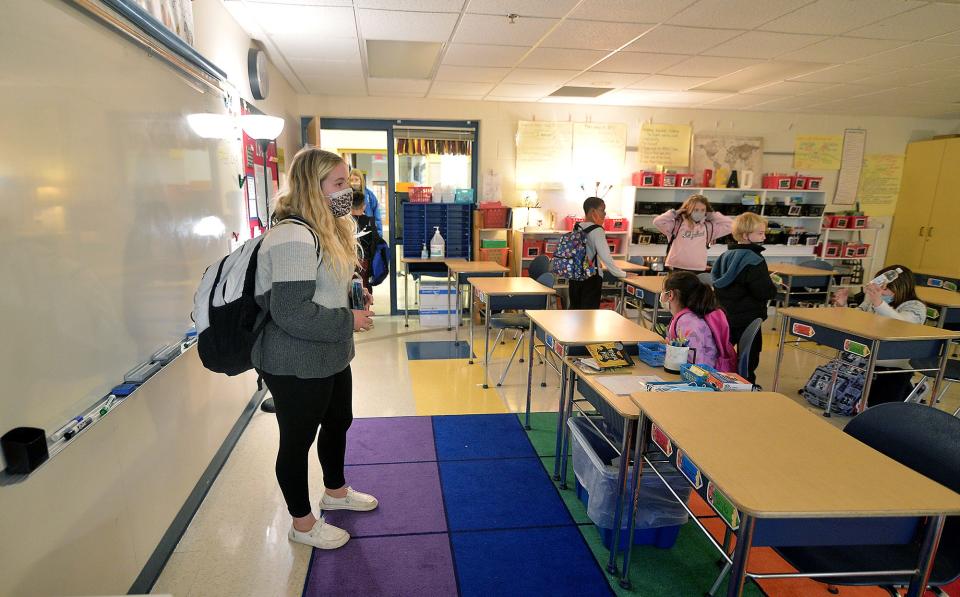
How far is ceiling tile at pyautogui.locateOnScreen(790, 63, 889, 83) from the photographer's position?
4.36m

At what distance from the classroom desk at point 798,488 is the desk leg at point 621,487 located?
26cm

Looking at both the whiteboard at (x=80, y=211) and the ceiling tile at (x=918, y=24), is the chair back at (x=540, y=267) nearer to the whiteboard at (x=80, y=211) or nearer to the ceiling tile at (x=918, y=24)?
the ceiling tile at (x=918, y=24)

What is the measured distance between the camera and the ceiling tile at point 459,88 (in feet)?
17.4

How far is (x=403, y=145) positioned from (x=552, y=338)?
4.39 m

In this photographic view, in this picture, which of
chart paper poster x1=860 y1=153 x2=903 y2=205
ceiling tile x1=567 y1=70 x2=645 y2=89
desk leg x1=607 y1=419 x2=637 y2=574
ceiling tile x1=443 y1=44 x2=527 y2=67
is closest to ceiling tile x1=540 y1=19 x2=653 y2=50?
ceiling tile x1=443 y1=44 x2=527 y2=67

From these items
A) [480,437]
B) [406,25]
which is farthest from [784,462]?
[406,25]

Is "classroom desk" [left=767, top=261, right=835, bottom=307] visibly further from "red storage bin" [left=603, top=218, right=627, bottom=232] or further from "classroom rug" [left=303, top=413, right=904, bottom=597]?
"classroom rug" [left=303, top=413, right=904, bottom=597]

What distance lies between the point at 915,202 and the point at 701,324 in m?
6.79

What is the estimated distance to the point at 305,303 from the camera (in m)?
1.66

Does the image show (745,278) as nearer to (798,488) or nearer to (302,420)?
(798,488)

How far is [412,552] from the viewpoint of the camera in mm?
2117

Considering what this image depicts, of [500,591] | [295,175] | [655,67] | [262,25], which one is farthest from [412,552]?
[655,67]

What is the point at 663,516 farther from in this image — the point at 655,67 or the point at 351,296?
the point at 655,67

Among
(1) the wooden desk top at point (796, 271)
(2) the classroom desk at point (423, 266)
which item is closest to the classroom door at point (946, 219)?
(1) the wooden desk top at point (796, 271)
